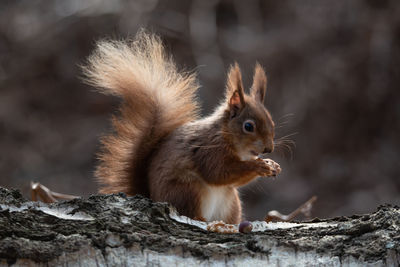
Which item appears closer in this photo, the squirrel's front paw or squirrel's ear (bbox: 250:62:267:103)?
the squirrel's front paw

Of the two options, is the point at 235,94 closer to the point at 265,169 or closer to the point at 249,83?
the point at 265,169

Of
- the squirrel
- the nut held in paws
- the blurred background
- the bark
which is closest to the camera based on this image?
the bark

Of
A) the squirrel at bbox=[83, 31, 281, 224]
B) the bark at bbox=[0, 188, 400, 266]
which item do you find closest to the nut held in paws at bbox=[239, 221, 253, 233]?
A: the bark at bbox=[0, 188, 400, 266]

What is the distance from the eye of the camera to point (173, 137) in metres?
1.67

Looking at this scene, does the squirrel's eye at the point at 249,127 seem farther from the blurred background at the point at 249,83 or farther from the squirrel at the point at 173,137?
the blurred background at the point at 249,83

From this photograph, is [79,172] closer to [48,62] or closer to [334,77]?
[48,62]

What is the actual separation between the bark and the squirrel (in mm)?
432

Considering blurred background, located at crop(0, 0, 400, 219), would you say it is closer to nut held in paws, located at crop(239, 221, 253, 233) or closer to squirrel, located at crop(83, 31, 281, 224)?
squirrel, located at crop(83, 31, 281, 224)

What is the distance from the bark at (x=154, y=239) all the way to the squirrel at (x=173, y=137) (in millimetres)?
432

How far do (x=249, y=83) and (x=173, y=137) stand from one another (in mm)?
1722

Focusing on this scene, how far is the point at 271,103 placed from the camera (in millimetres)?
3506

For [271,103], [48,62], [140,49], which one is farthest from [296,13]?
[140,49]

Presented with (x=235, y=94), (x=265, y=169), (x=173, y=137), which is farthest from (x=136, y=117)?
(x=265, y=169)

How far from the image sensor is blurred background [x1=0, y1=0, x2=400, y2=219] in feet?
11.2
